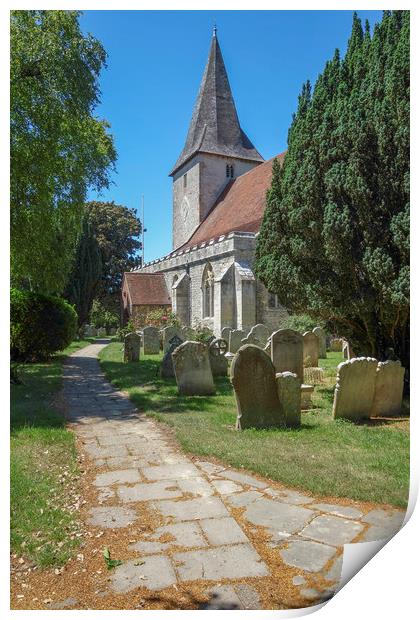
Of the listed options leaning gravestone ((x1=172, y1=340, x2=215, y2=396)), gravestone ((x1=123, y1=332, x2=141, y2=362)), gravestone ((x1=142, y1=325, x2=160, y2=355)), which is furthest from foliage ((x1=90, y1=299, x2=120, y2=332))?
leaning gravestone ((x1=172, y1=340, x2=215, y2=396))

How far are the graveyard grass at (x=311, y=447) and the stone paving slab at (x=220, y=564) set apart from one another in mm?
899

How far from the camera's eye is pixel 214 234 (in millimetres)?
19062

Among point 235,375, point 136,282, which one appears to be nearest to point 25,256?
point 235,375

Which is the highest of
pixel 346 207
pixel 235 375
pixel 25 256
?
pixel 346 207

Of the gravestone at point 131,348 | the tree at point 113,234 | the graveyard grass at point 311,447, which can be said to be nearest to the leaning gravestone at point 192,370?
the graveyard grass at point 311,447

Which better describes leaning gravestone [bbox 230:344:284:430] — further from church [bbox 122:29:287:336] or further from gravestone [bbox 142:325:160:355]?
church [bbox 122:29:287:336]

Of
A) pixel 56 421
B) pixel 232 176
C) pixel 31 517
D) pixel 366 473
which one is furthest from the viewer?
pixel 232 176

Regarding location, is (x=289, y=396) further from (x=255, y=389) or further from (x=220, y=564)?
(x=220, y=564)

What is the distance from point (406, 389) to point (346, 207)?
8.27ft

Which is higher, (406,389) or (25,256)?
(25,256)

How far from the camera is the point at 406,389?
5.49m

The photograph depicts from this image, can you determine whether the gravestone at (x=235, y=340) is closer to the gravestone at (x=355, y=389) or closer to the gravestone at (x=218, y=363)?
the gravestone at (x=218, y=363)
